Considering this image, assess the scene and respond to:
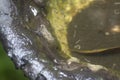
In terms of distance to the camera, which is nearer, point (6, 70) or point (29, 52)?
point (29, 52)

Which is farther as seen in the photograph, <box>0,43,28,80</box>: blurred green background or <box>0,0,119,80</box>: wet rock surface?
<box>0,43,28,80</box>: blurred green background

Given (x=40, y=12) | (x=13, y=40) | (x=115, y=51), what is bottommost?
(x=115, y=51)

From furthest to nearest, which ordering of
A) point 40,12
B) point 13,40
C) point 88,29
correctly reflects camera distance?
point 88,29
point 40,12
point 13,40

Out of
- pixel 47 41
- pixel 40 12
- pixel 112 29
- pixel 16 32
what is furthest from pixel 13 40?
pixel 112 29

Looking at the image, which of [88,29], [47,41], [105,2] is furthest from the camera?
[105,2]

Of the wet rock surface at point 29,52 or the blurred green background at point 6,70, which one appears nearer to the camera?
the wet rock surface at point 29,52

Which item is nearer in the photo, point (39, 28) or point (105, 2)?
point (39, 28)

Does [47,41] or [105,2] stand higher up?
[105,2]

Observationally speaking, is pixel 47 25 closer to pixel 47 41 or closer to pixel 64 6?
pixel 47 41
